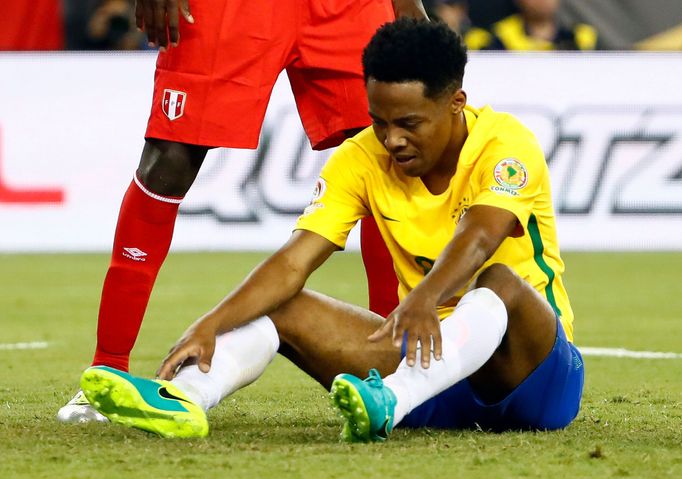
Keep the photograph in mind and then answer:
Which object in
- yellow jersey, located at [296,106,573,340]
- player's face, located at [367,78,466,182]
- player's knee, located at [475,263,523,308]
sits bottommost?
player's knee, located at [475,263,523,308]

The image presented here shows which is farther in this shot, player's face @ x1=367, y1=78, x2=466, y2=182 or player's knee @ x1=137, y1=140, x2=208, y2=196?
player's knee @ x1=137, y1=140, x2=208, y2=196

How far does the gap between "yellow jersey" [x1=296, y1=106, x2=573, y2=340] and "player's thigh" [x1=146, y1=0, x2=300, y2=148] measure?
509 millimetres

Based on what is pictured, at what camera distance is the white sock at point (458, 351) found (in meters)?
3.06

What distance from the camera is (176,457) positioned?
9.68 feet

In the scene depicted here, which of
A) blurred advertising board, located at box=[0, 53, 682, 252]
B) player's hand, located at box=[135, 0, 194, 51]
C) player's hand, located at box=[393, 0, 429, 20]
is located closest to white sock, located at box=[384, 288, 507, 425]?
player's hand, located at box=[135, 0, 194, 51]

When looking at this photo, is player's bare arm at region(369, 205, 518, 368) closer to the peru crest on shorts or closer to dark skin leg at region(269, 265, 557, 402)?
dark skin leg at region(269, 265, 557, 402)

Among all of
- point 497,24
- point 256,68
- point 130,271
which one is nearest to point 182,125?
point 256,68

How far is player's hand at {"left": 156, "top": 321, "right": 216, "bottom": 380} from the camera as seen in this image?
Result: 3.25 meters

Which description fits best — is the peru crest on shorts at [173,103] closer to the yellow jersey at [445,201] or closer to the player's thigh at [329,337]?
the yellow jersey at [445,201]

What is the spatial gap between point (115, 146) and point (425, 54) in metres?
6.43

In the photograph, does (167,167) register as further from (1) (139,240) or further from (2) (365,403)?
(2) (365,403)

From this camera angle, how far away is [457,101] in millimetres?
3375

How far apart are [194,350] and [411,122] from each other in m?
0.72

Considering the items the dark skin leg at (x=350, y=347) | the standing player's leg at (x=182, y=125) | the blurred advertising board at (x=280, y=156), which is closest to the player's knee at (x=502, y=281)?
the dark skin leg at (x=350, y=347)
